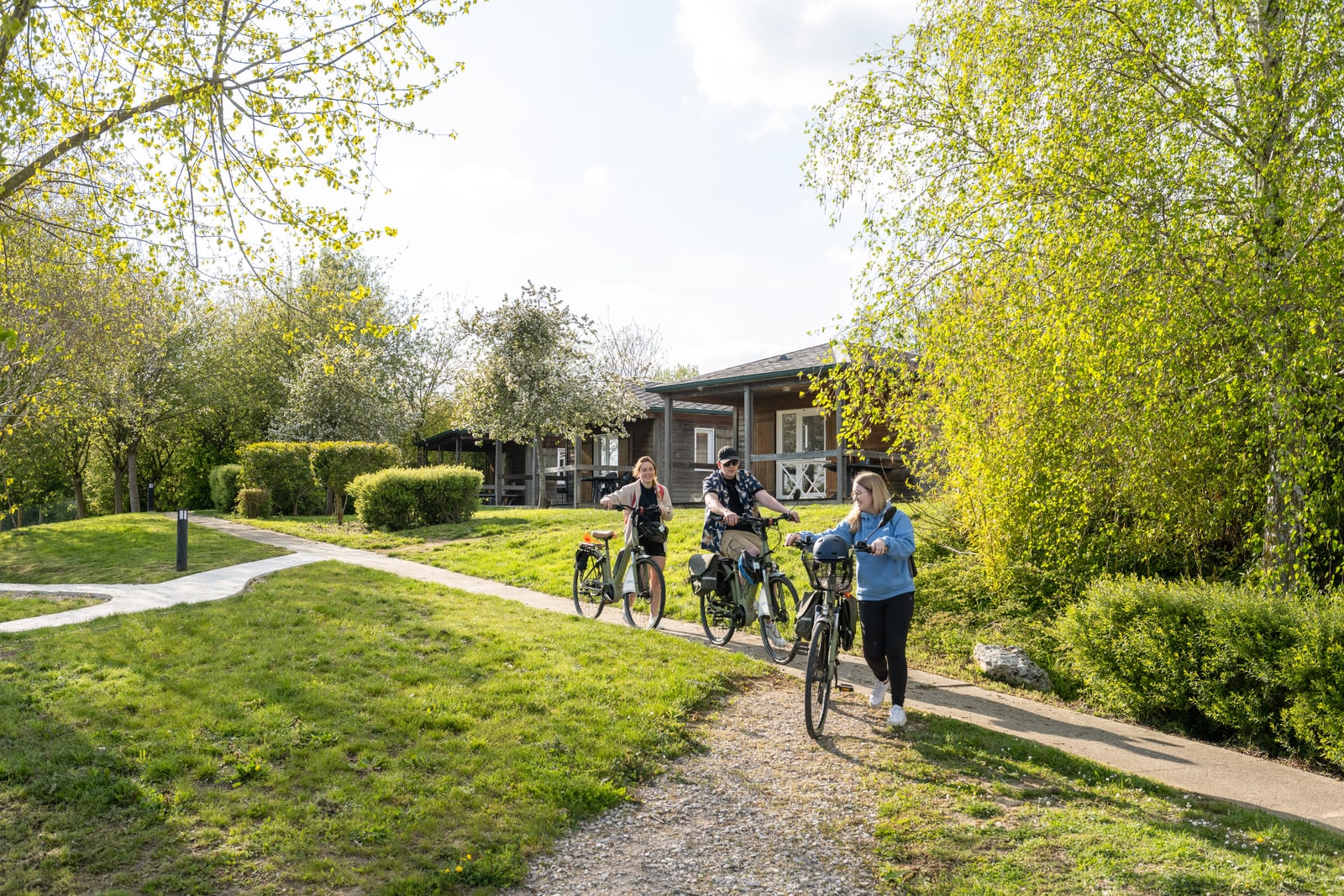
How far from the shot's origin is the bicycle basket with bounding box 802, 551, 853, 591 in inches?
249

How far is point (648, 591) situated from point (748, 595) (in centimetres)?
135

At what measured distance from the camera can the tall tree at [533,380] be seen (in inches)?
903

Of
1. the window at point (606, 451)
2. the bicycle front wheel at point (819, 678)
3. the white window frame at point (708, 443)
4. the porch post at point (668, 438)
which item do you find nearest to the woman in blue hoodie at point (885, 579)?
the bicycle front wheel at point (819, 678)

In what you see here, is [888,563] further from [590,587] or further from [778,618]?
[590,587]

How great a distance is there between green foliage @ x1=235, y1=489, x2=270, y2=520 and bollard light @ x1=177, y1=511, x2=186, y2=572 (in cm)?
1208

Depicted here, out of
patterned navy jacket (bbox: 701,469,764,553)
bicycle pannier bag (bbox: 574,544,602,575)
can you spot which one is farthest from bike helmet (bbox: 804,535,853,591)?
bicycle pannier bag (bbox: 574,544,602,575)

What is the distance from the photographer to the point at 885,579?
20.1ft

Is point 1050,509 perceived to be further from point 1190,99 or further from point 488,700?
point 488,700

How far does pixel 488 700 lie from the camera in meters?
6.41

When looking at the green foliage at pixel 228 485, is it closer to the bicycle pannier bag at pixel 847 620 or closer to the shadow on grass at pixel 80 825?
the shadow on grass at pixel 80 825

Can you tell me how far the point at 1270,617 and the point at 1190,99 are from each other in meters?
4.29

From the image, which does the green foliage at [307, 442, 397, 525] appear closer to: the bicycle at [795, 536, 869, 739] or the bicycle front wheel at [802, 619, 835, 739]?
the bicycle at [795, 536, 869, 739]

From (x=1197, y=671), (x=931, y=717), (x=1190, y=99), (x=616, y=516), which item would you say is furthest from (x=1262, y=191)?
(x=616, y=516)

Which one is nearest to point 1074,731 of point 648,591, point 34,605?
point 648,591
